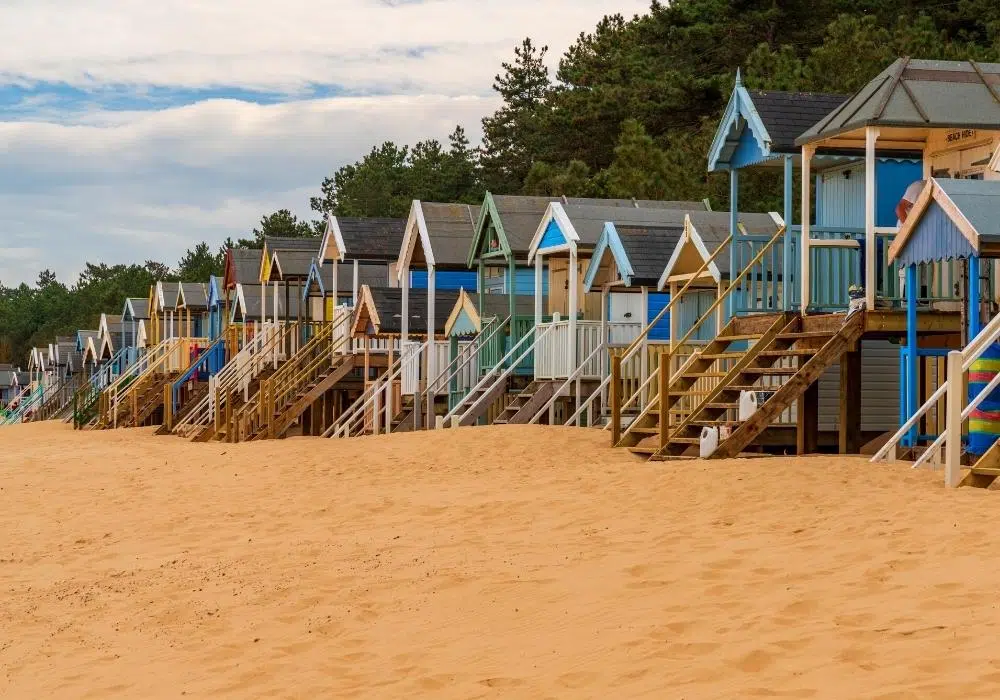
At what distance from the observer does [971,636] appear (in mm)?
7688

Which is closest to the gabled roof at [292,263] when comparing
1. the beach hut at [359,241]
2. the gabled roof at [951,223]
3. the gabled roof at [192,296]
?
the beach hut at [359,241]

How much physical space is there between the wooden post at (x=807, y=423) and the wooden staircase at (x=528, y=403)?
6.36 m

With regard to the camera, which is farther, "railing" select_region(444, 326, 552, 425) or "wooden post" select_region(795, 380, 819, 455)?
"railing" select_region(444, 326, 552, 425)

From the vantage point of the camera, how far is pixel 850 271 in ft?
61.2

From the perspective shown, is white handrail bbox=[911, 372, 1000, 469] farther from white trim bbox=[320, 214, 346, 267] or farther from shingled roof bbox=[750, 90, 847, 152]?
white trim bbox=[320, 214, 346, 267]

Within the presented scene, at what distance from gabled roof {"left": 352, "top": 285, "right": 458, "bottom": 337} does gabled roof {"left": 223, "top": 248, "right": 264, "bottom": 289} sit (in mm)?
16085

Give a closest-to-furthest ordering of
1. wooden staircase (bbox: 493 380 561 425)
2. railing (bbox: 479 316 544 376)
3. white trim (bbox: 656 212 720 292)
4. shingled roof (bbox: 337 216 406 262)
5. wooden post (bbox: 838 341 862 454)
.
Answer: wooden post (bbox: 838 341 862 454) → white trim (bbox: 656 212 720 292) → wooden staircase (bbox: 493 380 561 425) → railing (bbox: 479 316 544 376) → shingled roof (bbox: 337 216 406 262)

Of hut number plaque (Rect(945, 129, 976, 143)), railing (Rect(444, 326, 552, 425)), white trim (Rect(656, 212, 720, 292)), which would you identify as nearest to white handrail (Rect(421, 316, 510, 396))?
railing (Rect(444, 326, 552, 425))

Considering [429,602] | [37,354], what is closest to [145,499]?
[429,602]

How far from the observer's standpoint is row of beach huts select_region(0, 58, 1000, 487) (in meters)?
16.4

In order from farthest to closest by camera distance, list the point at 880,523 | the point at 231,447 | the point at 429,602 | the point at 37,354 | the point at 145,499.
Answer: the point at 37,354
the point at 231,447
the point at 145,499
the point at 880,523
the point at 429,602

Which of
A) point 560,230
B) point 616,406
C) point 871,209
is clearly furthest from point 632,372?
point 871,209

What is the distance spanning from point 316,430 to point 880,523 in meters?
27.3

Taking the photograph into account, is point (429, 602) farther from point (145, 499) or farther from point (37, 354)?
point (37, 354)
